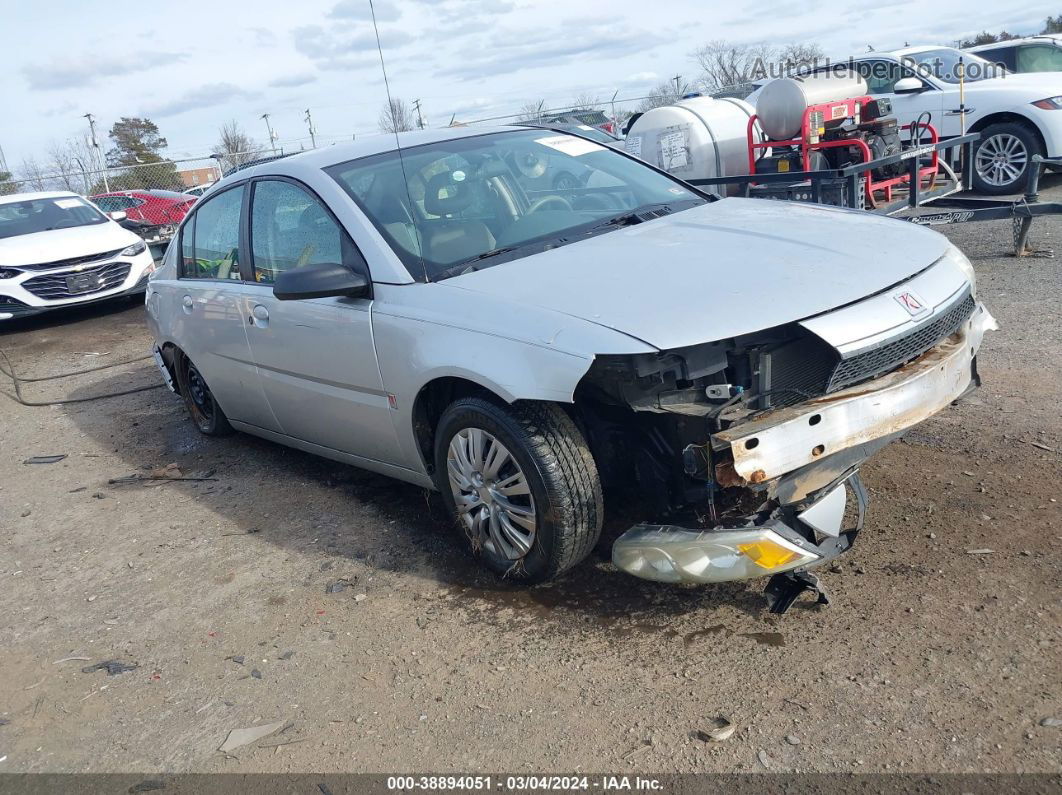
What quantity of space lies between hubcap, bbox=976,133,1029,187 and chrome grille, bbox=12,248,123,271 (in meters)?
10.6

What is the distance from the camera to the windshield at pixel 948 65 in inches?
492

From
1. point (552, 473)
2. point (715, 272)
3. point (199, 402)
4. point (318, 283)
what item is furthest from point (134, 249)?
point (715, 272)

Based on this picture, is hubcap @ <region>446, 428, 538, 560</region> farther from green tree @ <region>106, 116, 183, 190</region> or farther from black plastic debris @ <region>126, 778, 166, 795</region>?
green tree @ <region>106, 116, 183, 190</region>

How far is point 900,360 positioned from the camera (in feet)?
11.0

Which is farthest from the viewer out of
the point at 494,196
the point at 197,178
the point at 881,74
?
the point at 197,178

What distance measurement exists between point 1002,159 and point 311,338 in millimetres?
9999

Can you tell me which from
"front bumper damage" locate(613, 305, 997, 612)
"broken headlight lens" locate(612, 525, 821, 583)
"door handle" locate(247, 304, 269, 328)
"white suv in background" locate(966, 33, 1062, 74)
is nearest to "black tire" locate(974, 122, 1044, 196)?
"white suv in background" locate(966, 33, 1062, 74)

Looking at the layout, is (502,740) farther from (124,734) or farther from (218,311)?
(218,311)

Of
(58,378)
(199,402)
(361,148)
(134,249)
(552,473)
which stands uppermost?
(361,148)

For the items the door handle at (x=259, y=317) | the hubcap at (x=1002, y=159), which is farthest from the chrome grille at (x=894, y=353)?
the hubcap at (x=1002, y=159)

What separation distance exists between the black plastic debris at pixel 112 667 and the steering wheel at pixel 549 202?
8.36 feet

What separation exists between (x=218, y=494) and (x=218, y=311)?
1.04 m

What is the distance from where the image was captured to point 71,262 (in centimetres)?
1129

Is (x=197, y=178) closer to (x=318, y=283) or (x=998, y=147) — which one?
(x=998, y=147)
